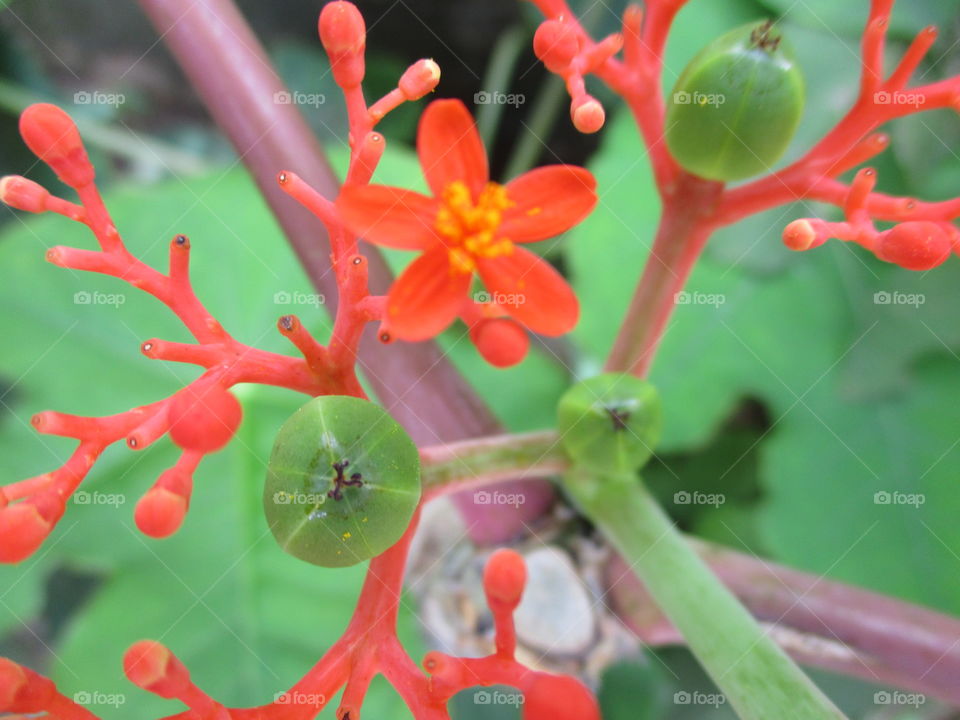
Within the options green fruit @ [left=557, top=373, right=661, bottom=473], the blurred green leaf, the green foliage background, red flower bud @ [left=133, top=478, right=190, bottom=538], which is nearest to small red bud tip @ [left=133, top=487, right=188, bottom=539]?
red flower bud @ [left=133, top=478, right=190, bottom=538]

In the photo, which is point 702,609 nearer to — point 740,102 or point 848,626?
point 848,626

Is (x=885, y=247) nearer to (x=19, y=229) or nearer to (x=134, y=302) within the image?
(x=134, y=302)

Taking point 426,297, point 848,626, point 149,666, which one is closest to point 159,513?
point 149,666

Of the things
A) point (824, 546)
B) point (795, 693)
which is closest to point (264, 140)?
point (795, 693)

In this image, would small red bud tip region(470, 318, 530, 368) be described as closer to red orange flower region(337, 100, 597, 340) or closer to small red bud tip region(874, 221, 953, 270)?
red orange flower region(337, 100, 597, 340)

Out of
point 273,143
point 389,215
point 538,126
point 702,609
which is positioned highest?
point 538,126

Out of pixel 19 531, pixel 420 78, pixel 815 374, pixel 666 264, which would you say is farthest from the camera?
pixel 815 374

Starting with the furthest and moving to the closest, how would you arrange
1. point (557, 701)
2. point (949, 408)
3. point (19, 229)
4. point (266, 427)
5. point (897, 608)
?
point (19, 229) < point (266, 427) < point (949, 408) < point (897, 608) < point (557, 701)
